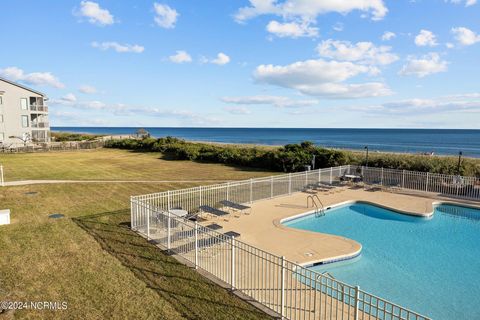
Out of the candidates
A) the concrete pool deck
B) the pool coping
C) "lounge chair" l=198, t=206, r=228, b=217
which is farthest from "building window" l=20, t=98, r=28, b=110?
the pool coping

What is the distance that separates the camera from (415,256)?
1101 centimetres

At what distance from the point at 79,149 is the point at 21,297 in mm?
41857

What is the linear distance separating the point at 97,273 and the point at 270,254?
→ 4.69 m

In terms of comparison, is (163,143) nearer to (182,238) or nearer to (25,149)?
(25,149)

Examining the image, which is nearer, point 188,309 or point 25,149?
point 188,309

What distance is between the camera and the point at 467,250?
11.7 meters

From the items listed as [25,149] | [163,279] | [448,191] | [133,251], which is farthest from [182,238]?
[25,149]

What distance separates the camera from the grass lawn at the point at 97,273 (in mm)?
6598

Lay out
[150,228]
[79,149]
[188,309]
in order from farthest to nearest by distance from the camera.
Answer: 1. [79,149]
2. [150,228]
3. [188,309]

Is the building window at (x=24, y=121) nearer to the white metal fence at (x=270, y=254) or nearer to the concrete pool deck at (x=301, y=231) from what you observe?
the white metal fence at (x=270, y=254)

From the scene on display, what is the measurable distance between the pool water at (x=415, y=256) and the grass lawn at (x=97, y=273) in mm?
4087

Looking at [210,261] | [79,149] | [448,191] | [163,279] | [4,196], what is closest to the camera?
[163,279]

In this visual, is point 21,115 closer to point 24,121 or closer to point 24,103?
point 24,121

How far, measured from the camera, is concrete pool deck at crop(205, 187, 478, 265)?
10.2 m
